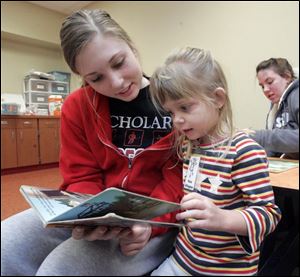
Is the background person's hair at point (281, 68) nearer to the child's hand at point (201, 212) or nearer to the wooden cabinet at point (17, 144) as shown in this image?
the child's hand at point (201, 212)

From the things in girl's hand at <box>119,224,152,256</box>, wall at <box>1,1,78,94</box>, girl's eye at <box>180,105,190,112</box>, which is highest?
wall at <box>1,1,78,94</box>

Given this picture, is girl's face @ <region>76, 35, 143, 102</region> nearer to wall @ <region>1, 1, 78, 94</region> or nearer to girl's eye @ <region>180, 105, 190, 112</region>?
girl's eye @ <region>180, 105, 190, 112</region>

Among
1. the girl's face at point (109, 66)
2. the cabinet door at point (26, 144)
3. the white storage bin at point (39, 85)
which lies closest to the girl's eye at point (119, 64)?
the girl's face at point (109, 66)

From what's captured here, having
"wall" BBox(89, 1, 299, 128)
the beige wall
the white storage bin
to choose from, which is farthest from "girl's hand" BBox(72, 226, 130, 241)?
the white storage bin

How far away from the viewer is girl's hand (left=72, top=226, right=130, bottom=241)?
48 cm

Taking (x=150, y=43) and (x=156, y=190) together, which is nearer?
(x=156, y=190)

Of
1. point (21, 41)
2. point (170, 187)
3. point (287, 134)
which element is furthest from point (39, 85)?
point (21, 41)

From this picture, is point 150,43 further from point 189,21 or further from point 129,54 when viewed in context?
point 129,54

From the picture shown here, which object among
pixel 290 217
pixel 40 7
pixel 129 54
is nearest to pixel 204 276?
pixel 129 54

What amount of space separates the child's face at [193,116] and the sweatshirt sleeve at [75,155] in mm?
274

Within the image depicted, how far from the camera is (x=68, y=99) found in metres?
0.74

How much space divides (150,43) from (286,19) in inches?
47.1

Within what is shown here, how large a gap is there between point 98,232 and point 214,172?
25cm

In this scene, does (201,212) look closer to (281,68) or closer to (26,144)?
(281,68)
